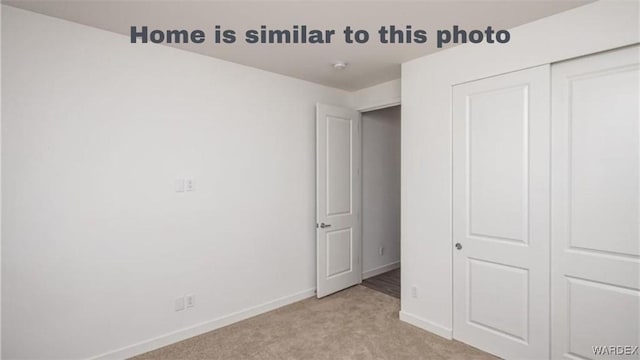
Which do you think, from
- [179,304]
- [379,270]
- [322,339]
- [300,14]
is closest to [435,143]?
[300,14]

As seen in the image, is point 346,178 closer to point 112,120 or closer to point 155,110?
point 155,110

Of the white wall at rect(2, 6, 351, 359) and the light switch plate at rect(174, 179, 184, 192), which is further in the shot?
the light switch plate at rect(174, 179, 184, 192)

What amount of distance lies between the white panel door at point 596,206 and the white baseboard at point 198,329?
2.31 m

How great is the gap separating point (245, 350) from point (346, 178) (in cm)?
210

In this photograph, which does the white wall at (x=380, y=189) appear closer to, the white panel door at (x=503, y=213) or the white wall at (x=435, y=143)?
the white wall at (x=435, y=143)

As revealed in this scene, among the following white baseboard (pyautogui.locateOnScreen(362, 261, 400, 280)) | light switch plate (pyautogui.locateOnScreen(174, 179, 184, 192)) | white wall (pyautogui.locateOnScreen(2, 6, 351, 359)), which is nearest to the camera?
white wall (pyautogui.locateOnScreen(2, 6, 351, 359))

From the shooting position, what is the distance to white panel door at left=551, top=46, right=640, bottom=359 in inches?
74.4

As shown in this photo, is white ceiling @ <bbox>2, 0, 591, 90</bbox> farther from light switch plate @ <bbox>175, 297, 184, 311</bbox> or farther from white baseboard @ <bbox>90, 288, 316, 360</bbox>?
white baseboard @ <bbox>90, 288, 316, 360</bbox>

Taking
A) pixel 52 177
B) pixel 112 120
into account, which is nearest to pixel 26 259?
pixel 52 177

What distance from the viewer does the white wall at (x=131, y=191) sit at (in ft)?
6.72

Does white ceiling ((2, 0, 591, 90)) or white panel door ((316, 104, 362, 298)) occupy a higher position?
white ceiling ((2, 0, 591, 90))

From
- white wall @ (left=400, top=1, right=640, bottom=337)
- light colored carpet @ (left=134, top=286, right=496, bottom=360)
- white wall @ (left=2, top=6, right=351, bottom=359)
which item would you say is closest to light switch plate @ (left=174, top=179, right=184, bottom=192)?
white wall @ (left=2, top=6, right=351, bottom=359)

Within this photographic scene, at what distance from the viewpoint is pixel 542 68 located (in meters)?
2.19

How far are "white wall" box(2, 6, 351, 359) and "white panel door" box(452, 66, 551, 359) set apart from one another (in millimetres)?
1714
